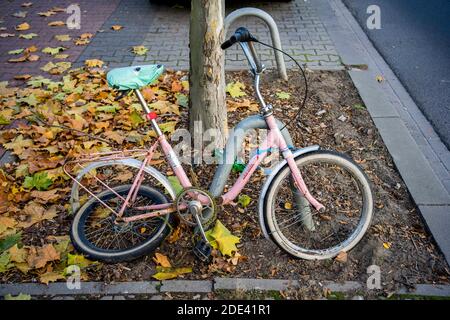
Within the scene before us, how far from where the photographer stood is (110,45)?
19.4 ft

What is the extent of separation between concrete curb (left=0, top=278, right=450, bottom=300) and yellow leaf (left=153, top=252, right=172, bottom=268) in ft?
0.46

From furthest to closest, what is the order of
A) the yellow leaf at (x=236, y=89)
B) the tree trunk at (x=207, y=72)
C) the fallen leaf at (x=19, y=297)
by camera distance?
the yellow leaf at (x=236, y=89) < the tree trunk at (x=207, y=72) < the fallen leaf at (x=19, y=297)

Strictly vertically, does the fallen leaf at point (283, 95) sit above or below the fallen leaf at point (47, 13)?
below

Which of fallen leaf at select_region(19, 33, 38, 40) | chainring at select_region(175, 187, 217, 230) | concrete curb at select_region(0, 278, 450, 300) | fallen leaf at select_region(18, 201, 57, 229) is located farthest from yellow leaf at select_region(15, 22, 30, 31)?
chainring at select_region(175, 187, 217, 230)

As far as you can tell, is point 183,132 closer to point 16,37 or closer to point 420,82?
point 420,82

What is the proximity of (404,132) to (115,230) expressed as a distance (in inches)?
118

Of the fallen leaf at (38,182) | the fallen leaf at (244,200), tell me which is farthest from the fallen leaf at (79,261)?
the fallen leaf at (244,200)

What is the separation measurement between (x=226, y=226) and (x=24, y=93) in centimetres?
321

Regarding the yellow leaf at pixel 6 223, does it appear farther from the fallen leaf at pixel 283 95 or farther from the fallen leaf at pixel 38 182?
the fallen leaf at pixel 283 95

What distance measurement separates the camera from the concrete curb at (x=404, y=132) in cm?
311

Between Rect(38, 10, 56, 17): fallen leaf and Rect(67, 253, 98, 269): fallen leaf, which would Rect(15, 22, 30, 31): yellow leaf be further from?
Rect(67, 253, 98, 269): fallen leaf

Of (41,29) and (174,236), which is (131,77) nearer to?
(174,236)

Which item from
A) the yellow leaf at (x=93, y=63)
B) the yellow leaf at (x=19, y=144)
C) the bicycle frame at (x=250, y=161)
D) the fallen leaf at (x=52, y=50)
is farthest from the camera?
the fallen leaf at (x=52, y=50)

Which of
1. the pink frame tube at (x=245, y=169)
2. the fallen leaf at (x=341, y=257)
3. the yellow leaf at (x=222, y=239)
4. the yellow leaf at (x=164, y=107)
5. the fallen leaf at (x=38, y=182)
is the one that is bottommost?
the fallen leaf at (x=341, y=257)
